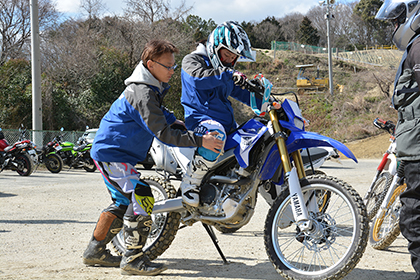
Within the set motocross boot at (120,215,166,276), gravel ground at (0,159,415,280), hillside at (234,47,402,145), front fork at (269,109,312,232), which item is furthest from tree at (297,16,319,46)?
motocross boot at (120,215,166,276)

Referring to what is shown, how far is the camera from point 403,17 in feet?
9.61

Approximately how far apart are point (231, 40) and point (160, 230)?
187cm

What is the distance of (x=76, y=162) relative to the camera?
15.4 meters

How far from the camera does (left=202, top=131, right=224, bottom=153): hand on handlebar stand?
331cm

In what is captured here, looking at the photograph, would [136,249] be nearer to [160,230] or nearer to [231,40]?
[160,230]

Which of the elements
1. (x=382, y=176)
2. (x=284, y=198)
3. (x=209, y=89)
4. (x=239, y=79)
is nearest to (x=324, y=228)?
(x=284, y=198)

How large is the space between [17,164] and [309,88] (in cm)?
3161

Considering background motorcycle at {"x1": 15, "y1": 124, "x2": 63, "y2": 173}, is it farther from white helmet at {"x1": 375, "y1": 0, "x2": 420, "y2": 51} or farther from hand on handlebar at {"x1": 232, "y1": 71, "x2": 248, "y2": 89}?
white helmet at {"x1": 375, "y1": 0, "x2": 420, "y2": 51}

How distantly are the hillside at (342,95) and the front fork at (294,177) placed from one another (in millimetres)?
26871

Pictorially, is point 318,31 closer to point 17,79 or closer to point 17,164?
point 17,79

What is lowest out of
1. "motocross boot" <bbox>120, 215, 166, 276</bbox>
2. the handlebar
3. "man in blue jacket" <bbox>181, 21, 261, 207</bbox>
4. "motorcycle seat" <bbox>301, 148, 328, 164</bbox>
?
"motocross boot" <bbox>120, 215, 166, 276</bbox>

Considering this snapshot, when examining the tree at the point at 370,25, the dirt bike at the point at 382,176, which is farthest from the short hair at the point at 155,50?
the tree at the point at 370,25

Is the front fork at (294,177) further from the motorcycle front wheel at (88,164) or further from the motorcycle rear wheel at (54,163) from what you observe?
the motorcycle front wheel at (88,164)

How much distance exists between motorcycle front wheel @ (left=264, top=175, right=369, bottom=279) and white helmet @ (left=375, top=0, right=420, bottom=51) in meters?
1.15
